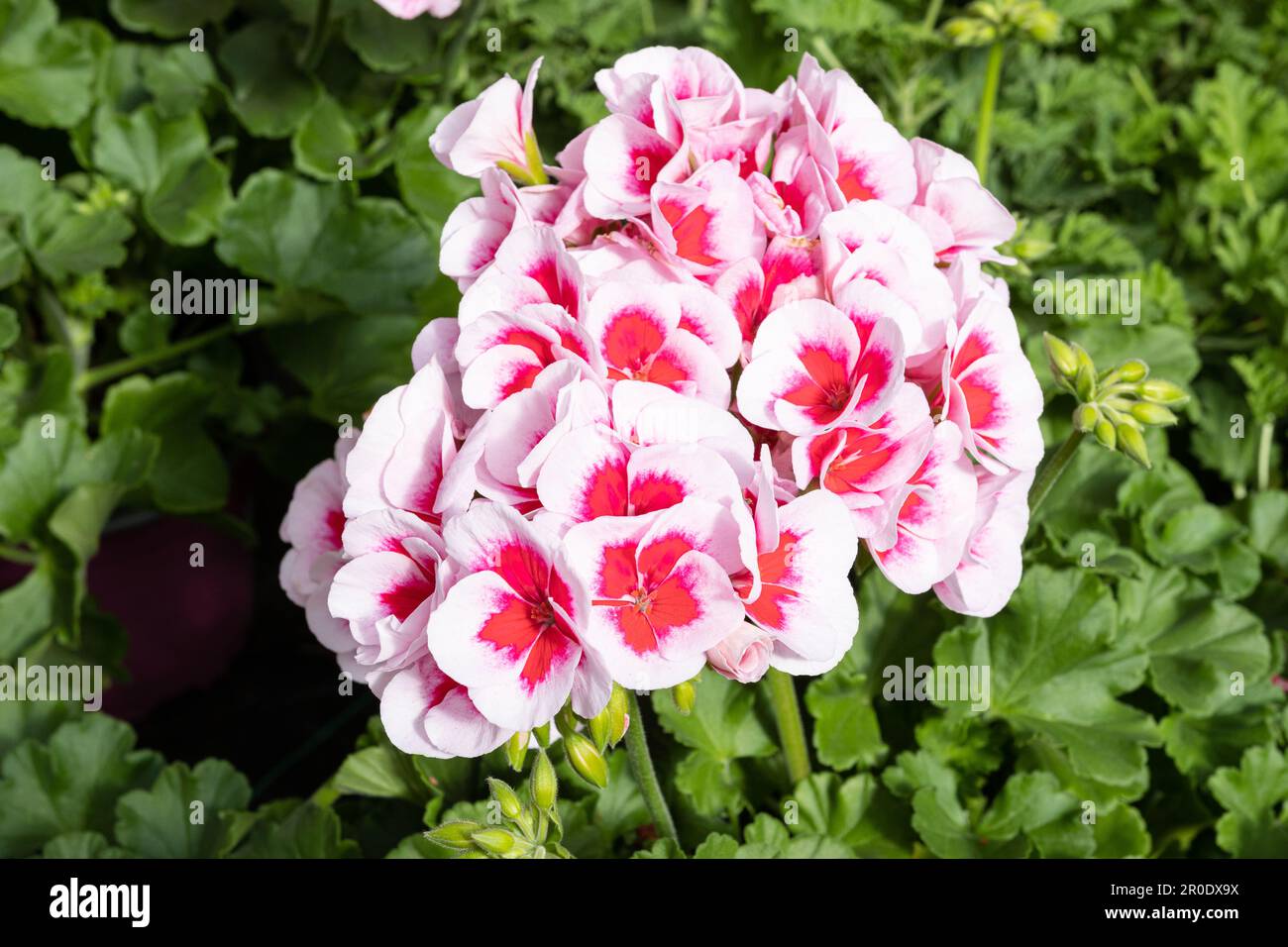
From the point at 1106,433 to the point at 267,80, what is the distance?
1.53 meters

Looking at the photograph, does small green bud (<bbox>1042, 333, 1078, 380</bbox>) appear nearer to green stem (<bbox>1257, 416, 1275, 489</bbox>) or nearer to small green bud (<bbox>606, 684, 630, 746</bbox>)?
small green bud (<bbox>606, 684, 630, 746</bbox>)

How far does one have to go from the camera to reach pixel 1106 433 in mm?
986

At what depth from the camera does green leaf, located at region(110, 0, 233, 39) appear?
195cm

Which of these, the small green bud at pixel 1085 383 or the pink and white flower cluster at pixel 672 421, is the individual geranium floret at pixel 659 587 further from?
the small green bud at pixel 1085 383

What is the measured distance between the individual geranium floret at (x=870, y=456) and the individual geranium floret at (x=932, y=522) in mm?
14

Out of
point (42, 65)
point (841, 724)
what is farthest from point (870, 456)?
point (42, 65)

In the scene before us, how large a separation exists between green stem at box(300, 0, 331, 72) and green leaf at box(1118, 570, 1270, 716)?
1.46 meters

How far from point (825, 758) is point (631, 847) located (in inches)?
9.3

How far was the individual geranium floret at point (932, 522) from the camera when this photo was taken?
0.87 metres

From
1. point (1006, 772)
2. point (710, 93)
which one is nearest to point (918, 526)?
point (710, 93)

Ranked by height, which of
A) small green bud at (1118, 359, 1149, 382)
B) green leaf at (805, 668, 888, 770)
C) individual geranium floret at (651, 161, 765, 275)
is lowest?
green leaf at (805, 668, 888, 770)

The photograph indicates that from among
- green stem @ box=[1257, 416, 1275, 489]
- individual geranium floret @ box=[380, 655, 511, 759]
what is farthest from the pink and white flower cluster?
green stem @ box=[1257, 416, 1275, 489]

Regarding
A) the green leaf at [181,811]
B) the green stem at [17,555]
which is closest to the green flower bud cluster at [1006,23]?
the green leaf at [181,811]
